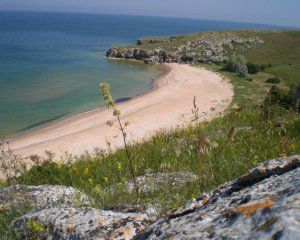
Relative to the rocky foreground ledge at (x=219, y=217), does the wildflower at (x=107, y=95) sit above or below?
above

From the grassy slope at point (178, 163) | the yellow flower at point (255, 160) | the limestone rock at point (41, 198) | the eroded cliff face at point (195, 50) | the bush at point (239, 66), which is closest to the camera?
the grassy slope at point (178, 163)

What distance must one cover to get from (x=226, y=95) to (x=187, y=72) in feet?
49.4

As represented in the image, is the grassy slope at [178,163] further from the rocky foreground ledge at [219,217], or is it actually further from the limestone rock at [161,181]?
the rocky foreground ledge at [219,217]

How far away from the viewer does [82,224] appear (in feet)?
9.06

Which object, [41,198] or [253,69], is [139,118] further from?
[253,69]

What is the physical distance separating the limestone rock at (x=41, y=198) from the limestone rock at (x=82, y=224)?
12.3 inches

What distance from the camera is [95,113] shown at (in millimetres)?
29906

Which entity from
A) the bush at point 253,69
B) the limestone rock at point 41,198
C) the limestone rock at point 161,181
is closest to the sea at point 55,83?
the bush at point 253,69

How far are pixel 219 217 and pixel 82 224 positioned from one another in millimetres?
1357

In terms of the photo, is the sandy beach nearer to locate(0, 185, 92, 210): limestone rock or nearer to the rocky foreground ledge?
locate(0, 185, 92, 210): limestone rock

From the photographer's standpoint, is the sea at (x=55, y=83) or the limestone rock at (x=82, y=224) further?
the sea at (x=55, y=83)

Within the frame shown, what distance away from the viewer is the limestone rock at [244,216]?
141cm

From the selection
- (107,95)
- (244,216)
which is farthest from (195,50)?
(244,216)

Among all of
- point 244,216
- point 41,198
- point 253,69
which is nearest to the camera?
point 244,216
